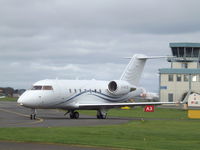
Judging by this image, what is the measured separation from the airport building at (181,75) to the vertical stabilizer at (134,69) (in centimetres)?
4498

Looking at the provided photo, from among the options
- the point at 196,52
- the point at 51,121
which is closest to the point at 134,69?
the point at 51,121

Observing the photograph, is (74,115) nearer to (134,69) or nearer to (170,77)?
(134,69)

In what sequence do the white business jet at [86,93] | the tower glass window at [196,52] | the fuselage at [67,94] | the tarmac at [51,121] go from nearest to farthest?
the tarmac at [51,121] < the fuselage at [67,94] < the white business jet at [86,93] < the tower glass window at [196,52]

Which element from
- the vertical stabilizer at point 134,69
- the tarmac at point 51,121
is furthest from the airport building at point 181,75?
the tarmac at point 51,121

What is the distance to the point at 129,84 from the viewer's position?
47062 mm

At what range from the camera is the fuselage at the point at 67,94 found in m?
39.1

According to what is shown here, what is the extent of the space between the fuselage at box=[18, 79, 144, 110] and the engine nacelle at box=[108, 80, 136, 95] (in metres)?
0.39

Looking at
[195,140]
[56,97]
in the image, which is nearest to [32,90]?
[56,97]

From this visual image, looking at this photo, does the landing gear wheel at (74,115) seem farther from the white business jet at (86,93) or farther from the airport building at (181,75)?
the airport building at (181,75)

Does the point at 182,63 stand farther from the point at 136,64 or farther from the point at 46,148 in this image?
the point at 46,148

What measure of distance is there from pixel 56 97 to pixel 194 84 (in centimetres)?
5720

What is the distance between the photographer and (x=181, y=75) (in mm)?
93562

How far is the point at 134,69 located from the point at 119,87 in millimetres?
3807

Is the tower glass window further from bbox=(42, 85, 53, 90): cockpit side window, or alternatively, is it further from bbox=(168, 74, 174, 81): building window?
bbox=(42, 85, 53, 90): cockpit side window
